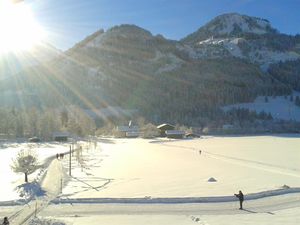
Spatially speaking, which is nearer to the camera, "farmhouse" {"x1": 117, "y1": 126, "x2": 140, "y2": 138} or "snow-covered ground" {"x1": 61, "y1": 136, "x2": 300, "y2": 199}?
"snow-covered ground" {"x1": 61, "y1": 136, "x2": 300, "y2": 199}

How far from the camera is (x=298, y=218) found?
28.6m

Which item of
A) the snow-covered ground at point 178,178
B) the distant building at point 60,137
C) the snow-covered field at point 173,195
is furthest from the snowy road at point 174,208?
the distant building at point 60,137

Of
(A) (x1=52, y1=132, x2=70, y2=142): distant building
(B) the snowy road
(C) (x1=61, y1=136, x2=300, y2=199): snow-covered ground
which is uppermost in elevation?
(A) (x1=52, y1=132, x2=70, y2=142): distant building

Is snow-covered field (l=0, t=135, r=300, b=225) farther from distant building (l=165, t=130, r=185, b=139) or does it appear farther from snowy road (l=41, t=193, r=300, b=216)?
distant building (l=165, t=130, r=185, b=139)

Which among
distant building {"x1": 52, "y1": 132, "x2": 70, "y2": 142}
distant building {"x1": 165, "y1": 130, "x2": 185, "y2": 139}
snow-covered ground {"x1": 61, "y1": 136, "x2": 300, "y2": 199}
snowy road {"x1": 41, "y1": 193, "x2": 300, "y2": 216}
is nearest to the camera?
snowy road {"x1": 41, "y1": 193, "x2": 300, "y2": 216}

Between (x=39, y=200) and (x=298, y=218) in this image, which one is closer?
(x=298, y=218)

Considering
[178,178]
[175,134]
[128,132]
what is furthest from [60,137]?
[178,178]

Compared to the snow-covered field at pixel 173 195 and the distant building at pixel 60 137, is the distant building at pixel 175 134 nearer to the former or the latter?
the distant building at pixel 60 137

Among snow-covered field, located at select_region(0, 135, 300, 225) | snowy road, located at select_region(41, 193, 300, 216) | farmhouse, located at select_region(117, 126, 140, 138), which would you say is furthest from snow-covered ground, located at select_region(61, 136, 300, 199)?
farmhouse, located at select_region(117, 126, 140, 138)

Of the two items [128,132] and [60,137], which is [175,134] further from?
[60,137]

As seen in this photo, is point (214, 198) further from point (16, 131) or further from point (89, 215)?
point (16, 131)

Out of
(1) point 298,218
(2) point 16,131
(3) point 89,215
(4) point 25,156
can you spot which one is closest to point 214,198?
(1) point 298,218

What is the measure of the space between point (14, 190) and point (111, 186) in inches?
353

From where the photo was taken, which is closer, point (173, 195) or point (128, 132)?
point (173, 195)
